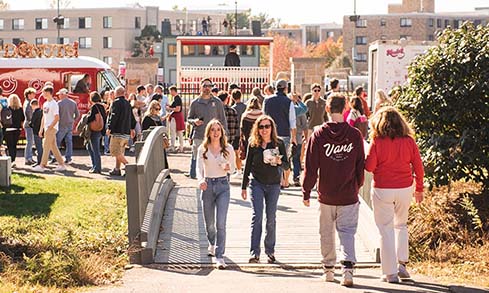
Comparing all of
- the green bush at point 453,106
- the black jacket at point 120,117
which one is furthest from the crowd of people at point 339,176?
the black jacket at point 120,117

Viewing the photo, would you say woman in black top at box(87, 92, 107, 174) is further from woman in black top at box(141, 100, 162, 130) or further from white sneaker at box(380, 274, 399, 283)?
white sneaker at box(380, 274, 399, 283)

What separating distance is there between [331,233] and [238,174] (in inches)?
367

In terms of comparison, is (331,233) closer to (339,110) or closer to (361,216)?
(339,110)

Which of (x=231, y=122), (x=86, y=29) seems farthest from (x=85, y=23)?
(x=231, y=122)

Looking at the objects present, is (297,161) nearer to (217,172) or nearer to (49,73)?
(217,172)

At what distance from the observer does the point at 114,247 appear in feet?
39.9

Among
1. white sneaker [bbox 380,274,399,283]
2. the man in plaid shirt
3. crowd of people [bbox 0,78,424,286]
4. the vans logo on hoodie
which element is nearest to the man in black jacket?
the man in plaid shirt

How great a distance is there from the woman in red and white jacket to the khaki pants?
12269mm

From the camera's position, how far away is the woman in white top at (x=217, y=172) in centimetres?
1170

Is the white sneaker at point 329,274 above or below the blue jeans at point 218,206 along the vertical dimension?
below

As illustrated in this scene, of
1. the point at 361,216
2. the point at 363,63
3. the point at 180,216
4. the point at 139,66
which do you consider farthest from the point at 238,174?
the point at 363,63

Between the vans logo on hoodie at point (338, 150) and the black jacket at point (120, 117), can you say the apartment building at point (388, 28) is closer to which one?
the black jacket at point (120, 117)

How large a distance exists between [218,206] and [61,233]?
2.28 meters

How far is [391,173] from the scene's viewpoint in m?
10.4
